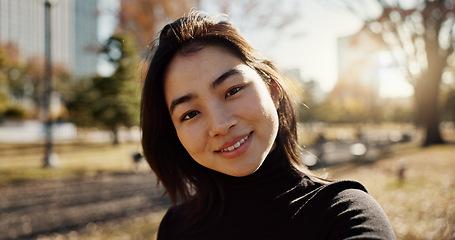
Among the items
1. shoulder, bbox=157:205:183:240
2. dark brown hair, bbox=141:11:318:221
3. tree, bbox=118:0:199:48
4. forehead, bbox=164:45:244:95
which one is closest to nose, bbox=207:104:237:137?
forehead, bbox=164:45:244:95

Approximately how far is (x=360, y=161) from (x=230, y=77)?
12.5 m

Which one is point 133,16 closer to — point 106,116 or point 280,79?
point 106,116

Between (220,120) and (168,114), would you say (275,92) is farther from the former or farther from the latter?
(168,114)

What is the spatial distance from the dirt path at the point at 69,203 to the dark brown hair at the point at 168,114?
2.82 metres

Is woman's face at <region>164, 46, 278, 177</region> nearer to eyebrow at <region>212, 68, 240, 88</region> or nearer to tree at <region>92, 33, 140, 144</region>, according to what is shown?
eyebrow at <region>212, 68, 240, 88</region>

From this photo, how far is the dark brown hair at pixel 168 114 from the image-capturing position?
126 centimetres

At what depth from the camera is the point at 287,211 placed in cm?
112

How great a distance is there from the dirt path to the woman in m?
3.26

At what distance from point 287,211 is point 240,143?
31 cm

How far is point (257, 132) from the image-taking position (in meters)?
1.12

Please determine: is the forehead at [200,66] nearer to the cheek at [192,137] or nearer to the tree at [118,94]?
the cheek at [192,137]

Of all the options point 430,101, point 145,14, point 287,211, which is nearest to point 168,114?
point 287,211

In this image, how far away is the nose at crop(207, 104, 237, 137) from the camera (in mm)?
1091

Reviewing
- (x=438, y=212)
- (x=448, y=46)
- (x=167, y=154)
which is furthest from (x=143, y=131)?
(x=448, y=46)
